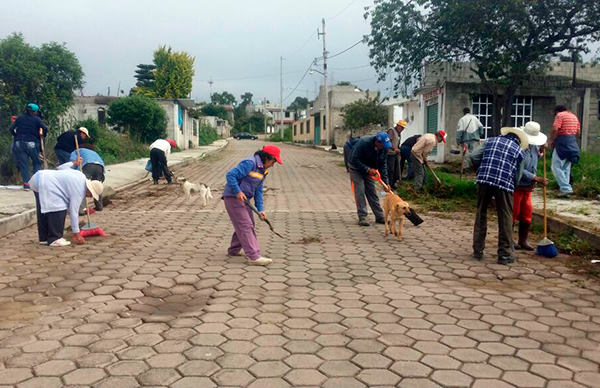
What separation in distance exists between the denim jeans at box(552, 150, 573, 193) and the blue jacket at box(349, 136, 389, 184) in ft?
12.7

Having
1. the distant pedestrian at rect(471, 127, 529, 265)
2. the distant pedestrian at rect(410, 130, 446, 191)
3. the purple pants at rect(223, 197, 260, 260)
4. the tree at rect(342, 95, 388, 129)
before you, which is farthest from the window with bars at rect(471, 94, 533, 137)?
the tree at rect(342, 95, 388, 129)

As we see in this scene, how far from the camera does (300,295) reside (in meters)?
4.85

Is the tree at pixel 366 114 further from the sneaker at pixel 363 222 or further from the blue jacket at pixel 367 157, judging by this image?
the sneaker at pixel 363 222

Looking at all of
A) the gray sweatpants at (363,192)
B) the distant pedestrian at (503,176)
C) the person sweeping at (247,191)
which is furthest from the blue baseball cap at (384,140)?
the person sweeping at (247,191)

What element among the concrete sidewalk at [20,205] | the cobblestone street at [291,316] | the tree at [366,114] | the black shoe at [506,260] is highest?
the tree at [366,114]

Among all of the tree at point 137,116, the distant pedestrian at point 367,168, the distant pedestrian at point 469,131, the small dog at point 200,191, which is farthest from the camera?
the tree at point 137,116

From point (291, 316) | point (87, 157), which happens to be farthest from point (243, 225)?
point (87, 157)

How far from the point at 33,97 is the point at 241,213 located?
1184 cm

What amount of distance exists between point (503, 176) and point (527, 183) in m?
0.71

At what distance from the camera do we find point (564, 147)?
9.93m

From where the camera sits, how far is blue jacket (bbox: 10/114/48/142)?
34.3ft

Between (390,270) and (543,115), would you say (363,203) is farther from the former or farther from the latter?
(543,115)

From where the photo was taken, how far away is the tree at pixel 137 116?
25438 mm

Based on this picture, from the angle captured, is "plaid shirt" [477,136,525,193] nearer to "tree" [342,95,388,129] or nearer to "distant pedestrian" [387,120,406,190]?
"distant pedestrian" [387,120,406,190]
